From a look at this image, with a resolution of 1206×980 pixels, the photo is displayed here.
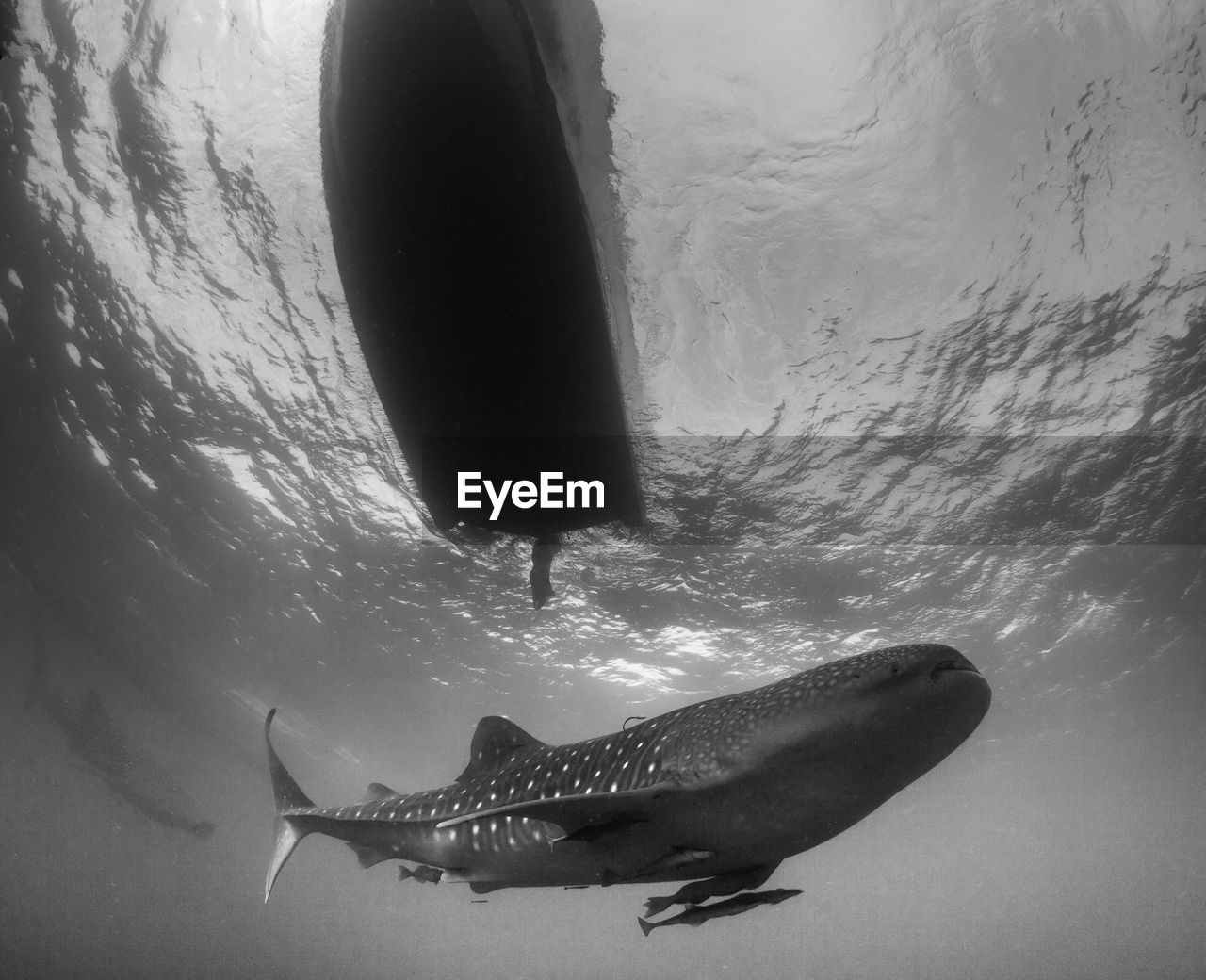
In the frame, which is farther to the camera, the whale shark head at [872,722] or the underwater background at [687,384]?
the underwater background at [687,384]

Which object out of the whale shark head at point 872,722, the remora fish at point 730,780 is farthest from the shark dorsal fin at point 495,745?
the whale shark head at point 872,722

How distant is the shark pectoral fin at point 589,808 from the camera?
9.48 ft

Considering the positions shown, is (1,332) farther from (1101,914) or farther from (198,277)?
(1101,914)

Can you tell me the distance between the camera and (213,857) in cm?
6562

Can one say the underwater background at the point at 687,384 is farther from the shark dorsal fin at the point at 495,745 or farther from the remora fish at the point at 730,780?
the shark dorsal fin at the point at 495,745

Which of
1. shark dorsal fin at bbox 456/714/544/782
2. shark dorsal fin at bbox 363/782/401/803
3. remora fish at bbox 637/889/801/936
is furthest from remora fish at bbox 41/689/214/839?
remora fish at bbox 637/889/801/936

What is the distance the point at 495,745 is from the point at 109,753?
37.1 metres

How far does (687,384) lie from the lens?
9227mm

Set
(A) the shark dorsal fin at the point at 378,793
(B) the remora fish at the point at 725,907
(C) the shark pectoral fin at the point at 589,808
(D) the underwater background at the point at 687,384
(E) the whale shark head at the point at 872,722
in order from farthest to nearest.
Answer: (D) the underwater background at the point at 687,384 < (A) the shark dorsal fin at the point at 378,793 < (B) the remora fish at the point at 725,907 < (C) the shark pectoral fin at the point at 589,808 < (E) the whale shark head at the point at 872,722

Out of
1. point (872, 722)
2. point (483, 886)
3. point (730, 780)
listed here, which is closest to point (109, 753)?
point (483, 886)

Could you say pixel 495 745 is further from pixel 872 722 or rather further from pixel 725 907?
pixel 872 722

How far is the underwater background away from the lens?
6195 mm

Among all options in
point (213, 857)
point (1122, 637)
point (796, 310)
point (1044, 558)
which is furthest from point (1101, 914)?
point (796, 310)

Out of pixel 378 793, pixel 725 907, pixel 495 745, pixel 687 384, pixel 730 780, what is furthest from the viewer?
pixel 687 384
